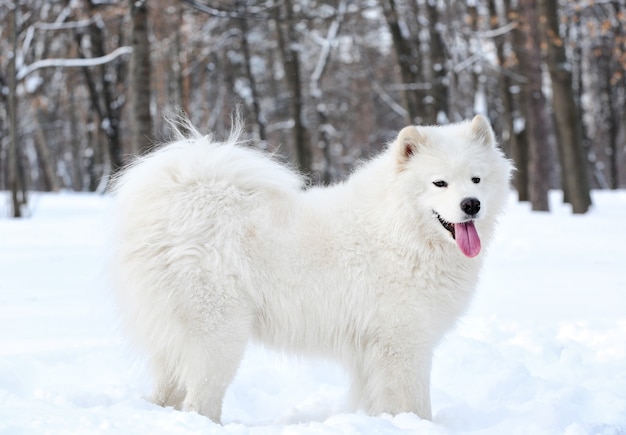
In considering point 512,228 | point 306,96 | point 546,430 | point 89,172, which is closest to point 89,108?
point 89,172

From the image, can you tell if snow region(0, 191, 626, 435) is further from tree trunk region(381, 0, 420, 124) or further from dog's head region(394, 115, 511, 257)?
A: tree trunk region(381, 0, 420, 124)

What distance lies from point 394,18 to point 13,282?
12249 mm

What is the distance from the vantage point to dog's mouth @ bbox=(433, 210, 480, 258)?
371 cm

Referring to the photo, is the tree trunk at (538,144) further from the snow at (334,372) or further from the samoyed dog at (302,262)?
the samoyed dog at (302,262)

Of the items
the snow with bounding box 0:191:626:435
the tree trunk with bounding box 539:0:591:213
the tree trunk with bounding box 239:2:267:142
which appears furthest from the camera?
the tree trunk with bounding box 239:2:267:142

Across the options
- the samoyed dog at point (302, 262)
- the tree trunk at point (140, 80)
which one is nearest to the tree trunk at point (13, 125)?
the tree trunk at point (140, 80)

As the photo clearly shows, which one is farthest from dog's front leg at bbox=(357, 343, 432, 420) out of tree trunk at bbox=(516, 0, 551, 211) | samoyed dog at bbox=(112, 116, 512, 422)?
tree trunk at bbox=(516, 0, 551, 211)

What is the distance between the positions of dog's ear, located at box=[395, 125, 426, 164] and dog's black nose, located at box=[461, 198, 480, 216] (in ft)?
1.56

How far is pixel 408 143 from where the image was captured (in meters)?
3.86

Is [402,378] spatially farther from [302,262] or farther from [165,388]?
[165,388]

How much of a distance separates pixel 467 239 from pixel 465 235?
0.08ft

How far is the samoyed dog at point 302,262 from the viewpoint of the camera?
3639 millimetres

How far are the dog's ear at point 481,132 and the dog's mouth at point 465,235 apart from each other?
1.76ft

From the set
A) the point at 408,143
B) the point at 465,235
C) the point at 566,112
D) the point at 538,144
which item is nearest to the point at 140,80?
the point at 408,143
